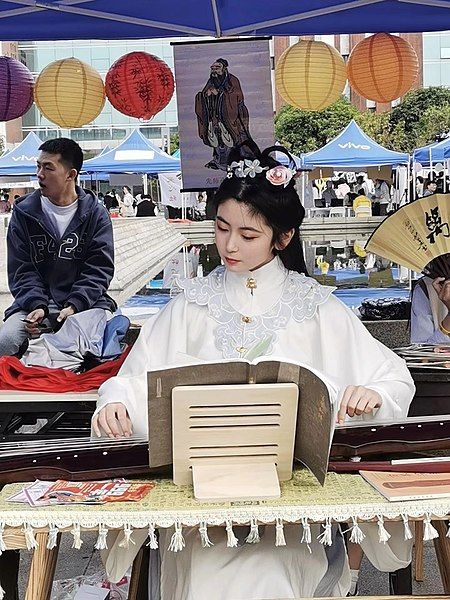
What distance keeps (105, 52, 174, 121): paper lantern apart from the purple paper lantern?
596 millimetres

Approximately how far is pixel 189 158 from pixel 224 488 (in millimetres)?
4012

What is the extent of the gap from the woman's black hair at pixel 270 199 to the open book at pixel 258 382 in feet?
2.82

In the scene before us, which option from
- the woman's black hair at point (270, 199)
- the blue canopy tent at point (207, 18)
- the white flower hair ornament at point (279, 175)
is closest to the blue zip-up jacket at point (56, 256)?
the blue canopy tent at point (207, 18)

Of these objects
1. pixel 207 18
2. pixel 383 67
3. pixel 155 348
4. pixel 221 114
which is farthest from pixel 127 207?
pixel 155 348

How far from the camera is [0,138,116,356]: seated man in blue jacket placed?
16.5 ft

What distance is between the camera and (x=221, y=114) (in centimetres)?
566

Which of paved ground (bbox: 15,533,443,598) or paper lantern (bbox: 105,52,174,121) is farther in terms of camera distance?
paper lantern (bbox: 105,52,174,121)

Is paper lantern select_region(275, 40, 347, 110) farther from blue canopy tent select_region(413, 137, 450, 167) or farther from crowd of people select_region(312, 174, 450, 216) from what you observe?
crowd of people select_region(312, 174, 450, 216)

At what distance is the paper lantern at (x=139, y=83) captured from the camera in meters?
6.77

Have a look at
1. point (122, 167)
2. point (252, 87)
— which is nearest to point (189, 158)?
point (252, 87)

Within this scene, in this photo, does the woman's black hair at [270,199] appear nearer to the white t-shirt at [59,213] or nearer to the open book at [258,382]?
the open book at [258,382]

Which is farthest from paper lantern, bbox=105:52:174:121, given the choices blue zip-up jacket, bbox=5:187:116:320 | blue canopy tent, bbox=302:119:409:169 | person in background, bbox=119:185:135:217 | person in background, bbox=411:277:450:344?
person in background, bbox=119:185:135:217

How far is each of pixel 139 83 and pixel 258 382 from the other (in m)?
5.08

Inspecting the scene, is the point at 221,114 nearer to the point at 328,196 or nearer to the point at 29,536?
the point at 29,536
